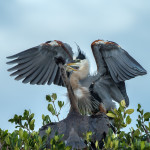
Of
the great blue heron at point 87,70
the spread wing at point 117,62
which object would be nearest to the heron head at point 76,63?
the great blue heron at point 87,70

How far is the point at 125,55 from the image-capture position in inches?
316

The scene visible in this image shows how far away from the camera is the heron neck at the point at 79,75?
7.41 meters

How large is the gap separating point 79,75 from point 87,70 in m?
0.28

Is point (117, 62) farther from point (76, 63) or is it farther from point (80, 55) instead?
point (76, 63)

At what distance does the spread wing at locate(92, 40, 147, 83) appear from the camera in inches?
305

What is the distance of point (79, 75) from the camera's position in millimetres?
7523

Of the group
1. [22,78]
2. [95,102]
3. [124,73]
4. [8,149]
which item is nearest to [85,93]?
[95,102]

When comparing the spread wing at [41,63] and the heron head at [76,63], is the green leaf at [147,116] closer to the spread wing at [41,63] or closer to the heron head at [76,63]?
the heron head at [76,63]

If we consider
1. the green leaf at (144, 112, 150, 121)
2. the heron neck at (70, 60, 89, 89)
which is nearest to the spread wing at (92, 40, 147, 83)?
the heron neck at (70, 60, 89, 89)

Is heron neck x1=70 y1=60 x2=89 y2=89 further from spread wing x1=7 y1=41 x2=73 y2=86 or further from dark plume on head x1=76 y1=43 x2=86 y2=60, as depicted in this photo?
spread wing x1=7 y1=41 x2=73 y2=86

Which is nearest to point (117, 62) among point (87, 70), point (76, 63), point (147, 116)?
point (87, 70)

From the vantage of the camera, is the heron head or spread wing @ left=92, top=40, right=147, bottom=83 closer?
the heron head

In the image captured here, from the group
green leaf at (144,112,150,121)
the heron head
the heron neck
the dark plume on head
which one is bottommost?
green leaf at (144,112,150,121)

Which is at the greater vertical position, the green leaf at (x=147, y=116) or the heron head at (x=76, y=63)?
the heron head at (x=76, y=63)
